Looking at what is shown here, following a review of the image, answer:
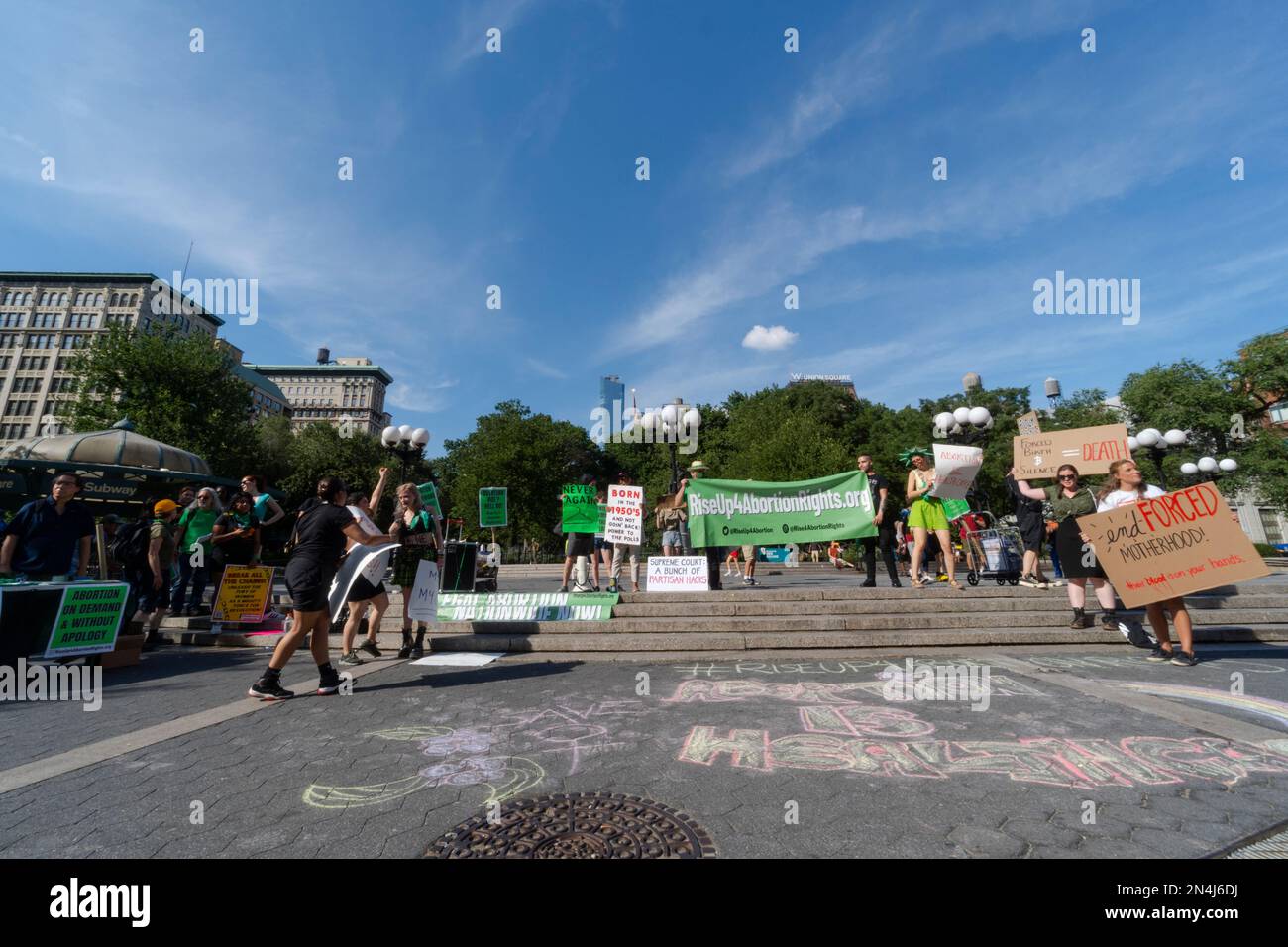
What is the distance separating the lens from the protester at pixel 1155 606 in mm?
5801

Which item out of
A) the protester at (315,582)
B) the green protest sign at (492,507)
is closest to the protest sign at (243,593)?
the protester at (315,582)

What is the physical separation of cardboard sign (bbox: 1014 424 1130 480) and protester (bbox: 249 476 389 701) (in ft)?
42.2

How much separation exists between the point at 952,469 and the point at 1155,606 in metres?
3.02

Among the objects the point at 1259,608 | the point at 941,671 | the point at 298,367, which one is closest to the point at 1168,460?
the point at 1259,608

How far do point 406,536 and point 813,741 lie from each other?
5561mm

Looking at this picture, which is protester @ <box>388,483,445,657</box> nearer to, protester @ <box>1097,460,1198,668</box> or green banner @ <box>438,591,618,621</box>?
green banner @ <box>438,591,618,621</box>

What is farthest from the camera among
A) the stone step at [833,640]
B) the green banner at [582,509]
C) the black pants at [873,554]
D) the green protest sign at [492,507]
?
the green protest sign at [492,507]

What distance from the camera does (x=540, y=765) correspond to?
3.22m

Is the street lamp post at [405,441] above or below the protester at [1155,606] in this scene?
above

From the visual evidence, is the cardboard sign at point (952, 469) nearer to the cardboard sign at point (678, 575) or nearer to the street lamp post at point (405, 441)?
the cardboard sign at point (678, 575)

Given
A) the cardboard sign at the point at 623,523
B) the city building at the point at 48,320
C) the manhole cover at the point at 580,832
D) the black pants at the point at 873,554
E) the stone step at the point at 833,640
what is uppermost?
the city building at the point at 48,320

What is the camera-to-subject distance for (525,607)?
8.15m

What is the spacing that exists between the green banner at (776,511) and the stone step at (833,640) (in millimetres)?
2411

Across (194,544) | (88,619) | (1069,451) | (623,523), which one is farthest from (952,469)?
(194,544)
